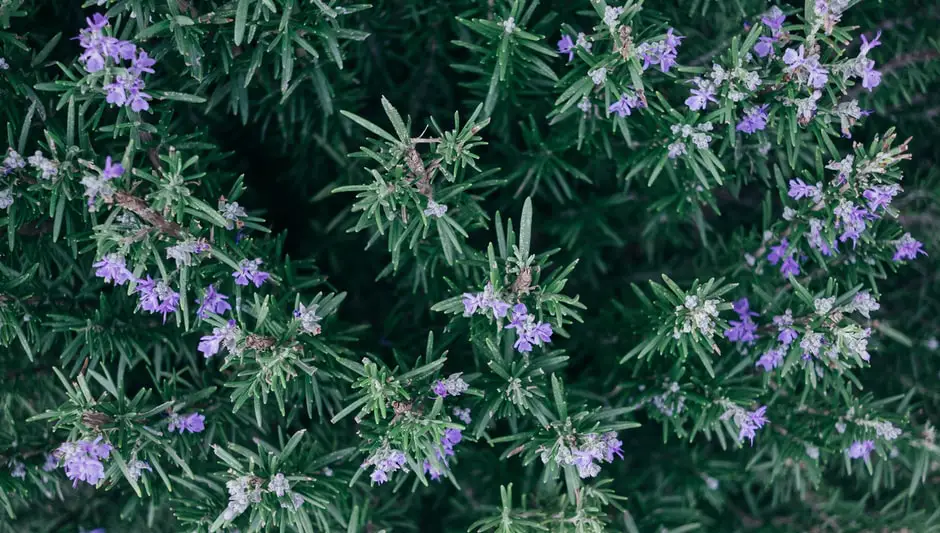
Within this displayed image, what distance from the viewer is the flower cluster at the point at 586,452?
1959 mm

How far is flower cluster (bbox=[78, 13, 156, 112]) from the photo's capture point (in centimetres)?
172

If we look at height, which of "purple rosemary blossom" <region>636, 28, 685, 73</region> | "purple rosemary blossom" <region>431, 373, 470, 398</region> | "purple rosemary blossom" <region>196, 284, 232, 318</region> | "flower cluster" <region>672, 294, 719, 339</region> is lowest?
"purple rosemary blossom" <region>431, 373, 470, 398</region>

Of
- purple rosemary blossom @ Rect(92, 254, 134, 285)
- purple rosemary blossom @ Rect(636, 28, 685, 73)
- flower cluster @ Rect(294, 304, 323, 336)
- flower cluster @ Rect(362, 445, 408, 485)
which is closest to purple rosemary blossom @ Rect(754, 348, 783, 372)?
purple rosemary blossom @ Rect(636, 28, 685, 73)

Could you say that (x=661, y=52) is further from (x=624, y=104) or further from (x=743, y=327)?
(x=743, y=327)

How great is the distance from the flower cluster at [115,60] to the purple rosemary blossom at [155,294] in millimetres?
469

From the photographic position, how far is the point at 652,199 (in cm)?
271

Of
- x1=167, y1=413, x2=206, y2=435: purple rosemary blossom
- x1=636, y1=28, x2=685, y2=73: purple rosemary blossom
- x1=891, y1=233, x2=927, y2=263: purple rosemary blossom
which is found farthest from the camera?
x1=891, y1=233, x2=927, y2=263: purple rosemary blossom

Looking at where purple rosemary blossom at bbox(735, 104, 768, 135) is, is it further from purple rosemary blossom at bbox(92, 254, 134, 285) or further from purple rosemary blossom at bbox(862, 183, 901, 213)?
purple rosemary blossom at bbox(92, 254, 134, 285)

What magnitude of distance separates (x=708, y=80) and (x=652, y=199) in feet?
2.20

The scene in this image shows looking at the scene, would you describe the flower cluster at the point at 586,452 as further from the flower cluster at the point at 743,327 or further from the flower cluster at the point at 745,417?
the flower cluster at the point at 743,327

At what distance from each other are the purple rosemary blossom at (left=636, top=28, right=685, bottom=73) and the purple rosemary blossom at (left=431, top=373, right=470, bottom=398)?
40.9 inches

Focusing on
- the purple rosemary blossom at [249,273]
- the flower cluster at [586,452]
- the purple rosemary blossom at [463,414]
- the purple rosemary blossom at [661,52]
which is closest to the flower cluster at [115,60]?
the purple rosemary blossom at [249,273]

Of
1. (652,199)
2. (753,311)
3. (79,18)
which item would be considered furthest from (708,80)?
(79,18)

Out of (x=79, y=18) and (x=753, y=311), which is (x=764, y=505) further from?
(x=79, y=18)
